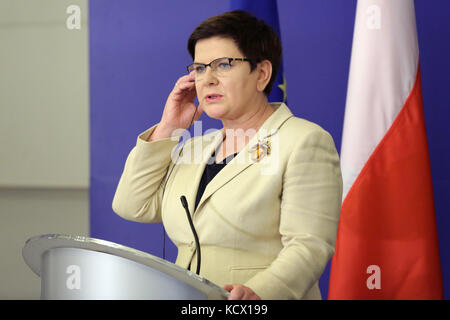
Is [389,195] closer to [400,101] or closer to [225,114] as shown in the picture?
[400,101]

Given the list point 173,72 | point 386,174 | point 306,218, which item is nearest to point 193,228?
point 306,218

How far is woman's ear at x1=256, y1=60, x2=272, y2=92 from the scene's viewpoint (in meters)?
1.32

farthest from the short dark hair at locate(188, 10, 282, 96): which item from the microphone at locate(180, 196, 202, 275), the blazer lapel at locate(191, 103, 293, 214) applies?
the microphone at locate(180, 196, 202, 275)

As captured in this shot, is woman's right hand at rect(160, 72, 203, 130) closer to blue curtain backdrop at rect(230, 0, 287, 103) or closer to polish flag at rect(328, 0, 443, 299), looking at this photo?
blue curtain backdrop at rect(230, 0, 287, 103)

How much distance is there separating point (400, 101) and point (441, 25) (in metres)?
0.72

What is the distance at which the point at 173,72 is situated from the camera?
280 cm

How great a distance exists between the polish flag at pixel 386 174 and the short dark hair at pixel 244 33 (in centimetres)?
78

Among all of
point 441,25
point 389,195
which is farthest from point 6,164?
point 441,25

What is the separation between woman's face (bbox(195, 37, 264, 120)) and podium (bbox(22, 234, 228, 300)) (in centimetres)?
51

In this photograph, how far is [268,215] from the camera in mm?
1190

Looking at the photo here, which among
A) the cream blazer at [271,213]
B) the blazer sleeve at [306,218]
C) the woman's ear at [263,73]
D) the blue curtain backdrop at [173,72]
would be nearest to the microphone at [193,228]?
the cream blazer at [271,213]

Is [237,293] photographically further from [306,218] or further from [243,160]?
[243,160]

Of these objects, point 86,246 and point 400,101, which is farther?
point 400,101

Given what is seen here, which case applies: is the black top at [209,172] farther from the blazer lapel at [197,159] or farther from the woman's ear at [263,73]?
the woman's ear at [263,73]
